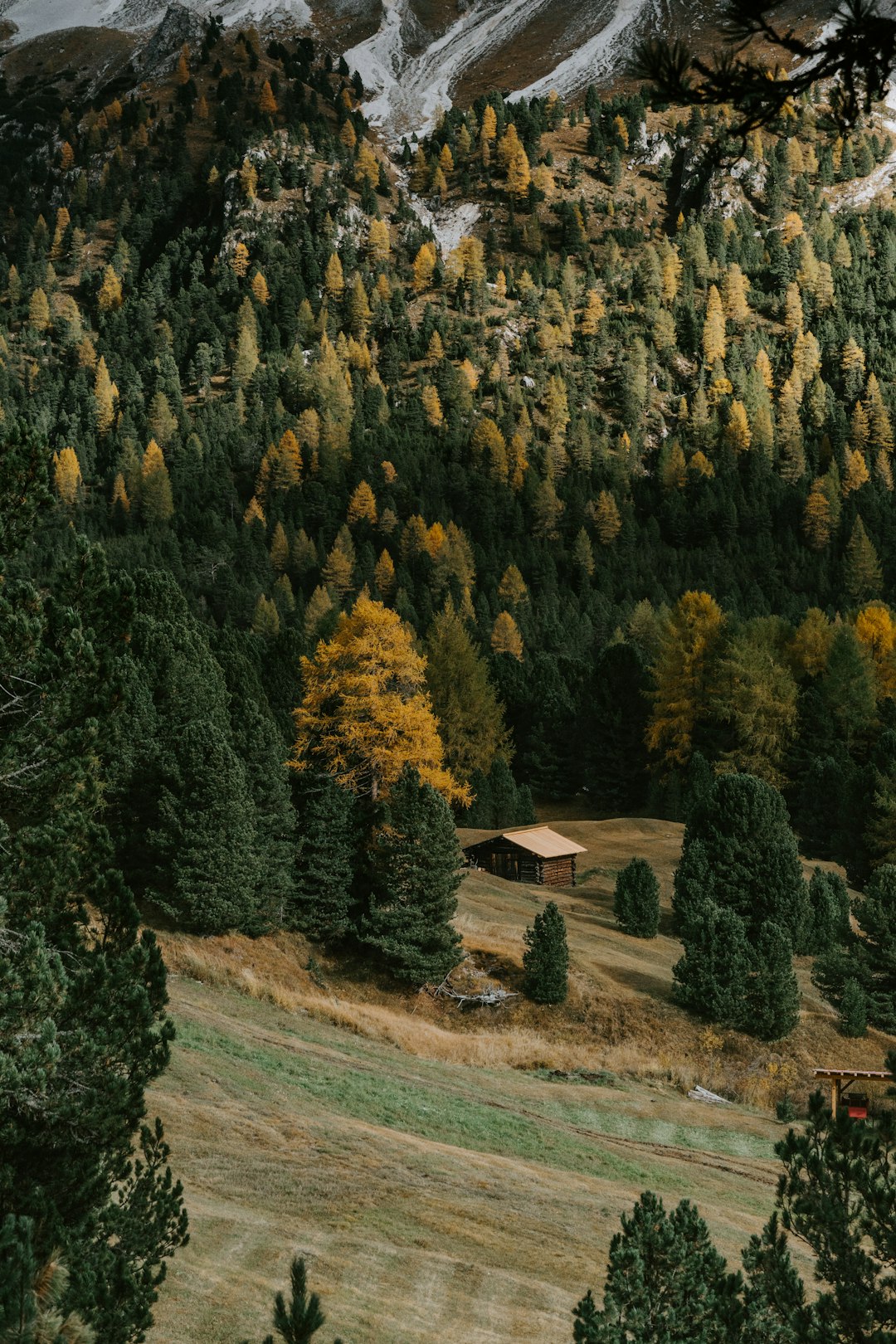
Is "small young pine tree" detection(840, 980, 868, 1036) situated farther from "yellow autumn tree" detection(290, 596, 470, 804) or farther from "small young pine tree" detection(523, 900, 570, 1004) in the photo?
"yellow autumn tree" detection(290, 596, 470, 804)

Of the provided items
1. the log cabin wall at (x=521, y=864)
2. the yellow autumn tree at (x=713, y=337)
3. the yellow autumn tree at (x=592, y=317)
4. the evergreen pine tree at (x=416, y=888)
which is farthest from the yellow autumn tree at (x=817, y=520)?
the evergreen pine tree at (x=416, y=888)

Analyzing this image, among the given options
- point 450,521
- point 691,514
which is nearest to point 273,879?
point 450,521

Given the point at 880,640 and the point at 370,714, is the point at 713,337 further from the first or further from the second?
the point at 370,714

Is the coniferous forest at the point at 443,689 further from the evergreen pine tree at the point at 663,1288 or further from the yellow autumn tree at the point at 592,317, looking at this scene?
the yellow autumn tree at the point at 592,317

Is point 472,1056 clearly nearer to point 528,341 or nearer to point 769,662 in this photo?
point 769,662

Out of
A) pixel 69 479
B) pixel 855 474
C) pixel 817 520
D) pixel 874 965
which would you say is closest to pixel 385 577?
pixel 817 520
